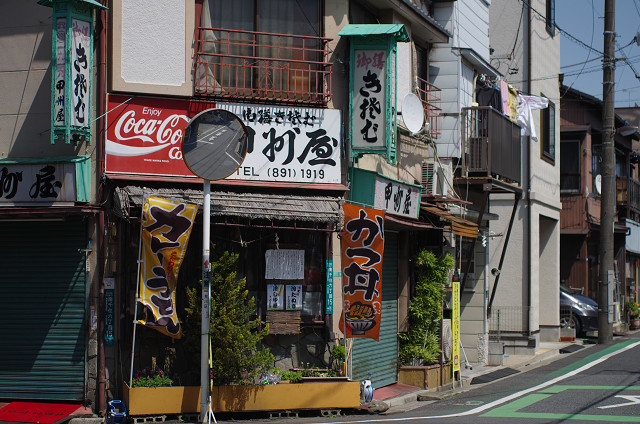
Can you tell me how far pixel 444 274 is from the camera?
18.0 meters

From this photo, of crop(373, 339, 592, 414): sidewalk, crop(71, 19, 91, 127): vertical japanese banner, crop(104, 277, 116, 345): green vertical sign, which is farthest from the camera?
crop(373, 339, 592, 414): sidewalk

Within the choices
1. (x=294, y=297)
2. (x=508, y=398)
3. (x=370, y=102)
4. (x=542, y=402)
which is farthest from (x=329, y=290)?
(x=542, y=402)

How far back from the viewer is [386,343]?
16.8 meters

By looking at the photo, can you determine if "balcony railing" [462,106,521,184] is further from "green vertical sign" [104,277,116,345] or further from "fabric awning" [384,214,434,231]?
"green vertical sign" [104,277,116,345]

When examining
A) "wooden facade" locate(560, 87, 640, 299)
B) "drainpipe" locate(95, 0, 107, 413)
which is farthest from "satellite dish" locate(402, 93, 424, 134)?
"wooden facade" locate(560, 87, 640, 299)

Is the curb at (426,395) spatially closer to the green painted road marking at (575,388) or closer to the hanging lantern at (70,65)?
the green painted road marking at (575,388)

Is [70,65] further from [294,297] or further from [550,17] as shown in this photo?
[550,17]

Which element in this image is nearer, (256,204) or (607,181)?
(256,204)

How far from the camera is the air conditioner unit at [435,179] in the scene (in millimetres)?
18656

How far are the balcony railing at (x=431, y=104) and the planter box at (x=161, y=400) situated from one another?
9.01 m

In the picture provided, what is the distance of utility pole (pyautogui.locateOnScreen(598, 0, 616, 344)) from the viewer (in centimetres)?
2664

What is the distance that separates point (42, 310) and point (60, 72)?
159 inches

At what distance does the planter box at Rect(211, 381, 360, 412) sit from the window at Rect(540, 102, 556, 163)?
16127 millimetres

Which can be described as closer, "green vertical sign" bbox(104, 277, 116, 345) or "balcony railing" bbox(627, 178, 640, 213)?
"green vertical sign" bbox(104, 277, 116, 345)
